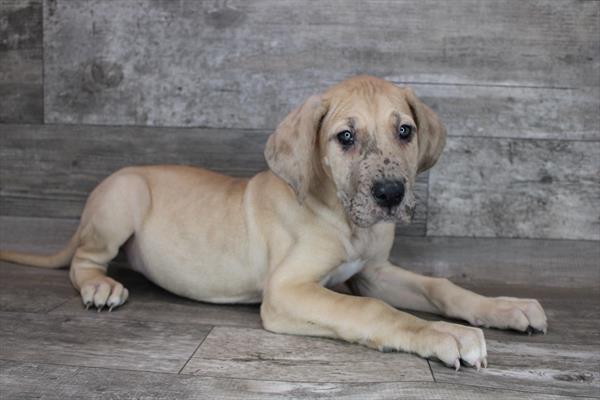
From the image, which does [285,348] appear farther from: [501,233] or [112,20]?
[112,20]

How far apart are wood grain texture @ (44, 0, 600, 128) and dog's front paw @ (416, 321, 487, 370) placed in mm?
2155

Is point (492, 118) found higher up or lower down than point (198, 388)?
higher up

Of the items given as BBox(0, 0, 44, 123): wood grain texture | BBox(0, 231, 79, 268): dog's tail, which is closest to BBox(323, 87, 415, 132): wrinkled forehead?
BBox(0, 231, 79, 268): dog's tail

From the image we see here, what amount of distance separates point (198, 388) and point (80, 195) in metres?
2.77

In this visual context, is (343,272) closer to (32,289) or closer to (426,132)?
(426,132)

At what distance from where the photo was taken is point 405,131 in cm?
310

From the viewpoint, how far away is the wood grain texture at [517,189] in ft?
14.6

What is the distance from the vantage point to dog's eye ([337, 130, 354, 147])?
3.04 m

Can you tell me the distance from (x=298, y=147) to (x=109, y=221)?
1.34 metres

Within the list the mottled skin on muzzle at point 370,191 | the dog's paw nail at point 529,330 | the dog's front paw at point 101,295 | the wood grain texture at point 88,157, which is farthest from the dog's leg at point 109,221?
the dog's paw nail at point 529,330

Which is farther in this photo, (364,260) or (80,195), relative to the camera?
(80,195)

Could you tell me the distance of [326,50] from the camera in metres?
4.45

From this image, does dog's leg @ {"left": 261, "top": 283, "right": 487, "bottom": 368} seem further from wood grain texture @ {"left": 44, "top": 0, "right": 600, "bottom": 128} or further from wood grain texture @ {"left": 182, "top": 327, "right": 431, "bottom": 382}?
wood grain texture @ {"left": 44, "top": 0, "right": 600, "bottom": 128}

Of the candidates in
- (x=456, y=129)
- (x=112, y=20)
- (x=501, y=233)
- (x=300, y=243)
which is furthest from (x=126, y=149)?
(x=501, y=233)
